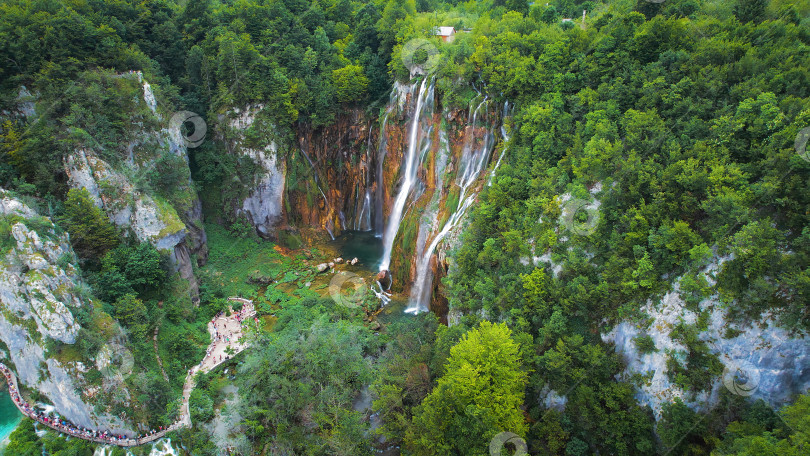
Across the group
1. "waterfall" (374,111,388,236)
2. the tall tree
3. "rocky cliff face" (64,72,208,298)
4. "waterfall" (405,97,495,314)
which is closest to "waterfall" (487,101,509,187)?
"waterfall" (405,97,495,314)

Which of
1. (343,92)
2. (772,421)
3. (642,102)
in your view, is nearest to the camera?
(772,421)

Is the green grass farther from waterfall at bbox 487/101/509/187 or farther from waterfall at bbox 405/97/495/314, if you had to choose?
waterfall at bbox 487/101/509/187

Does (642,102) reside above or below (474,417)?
above

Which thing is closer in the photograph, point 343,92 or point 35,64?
Result: point 35,64

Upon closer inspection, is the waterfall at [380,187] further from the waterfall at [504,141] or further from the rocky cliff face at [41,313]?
the rocky cliff face at [41,313]

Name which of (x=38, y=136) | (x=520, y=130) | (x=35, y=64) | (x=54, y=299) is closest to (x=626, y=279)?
(x=520, y=130)

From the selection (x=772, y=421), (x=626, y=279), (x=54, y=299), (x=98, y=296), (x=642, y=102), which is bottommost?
(x=98, y=296)

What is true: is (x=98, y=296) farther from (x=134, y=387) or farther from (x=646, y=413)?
(x=646, y=413)
